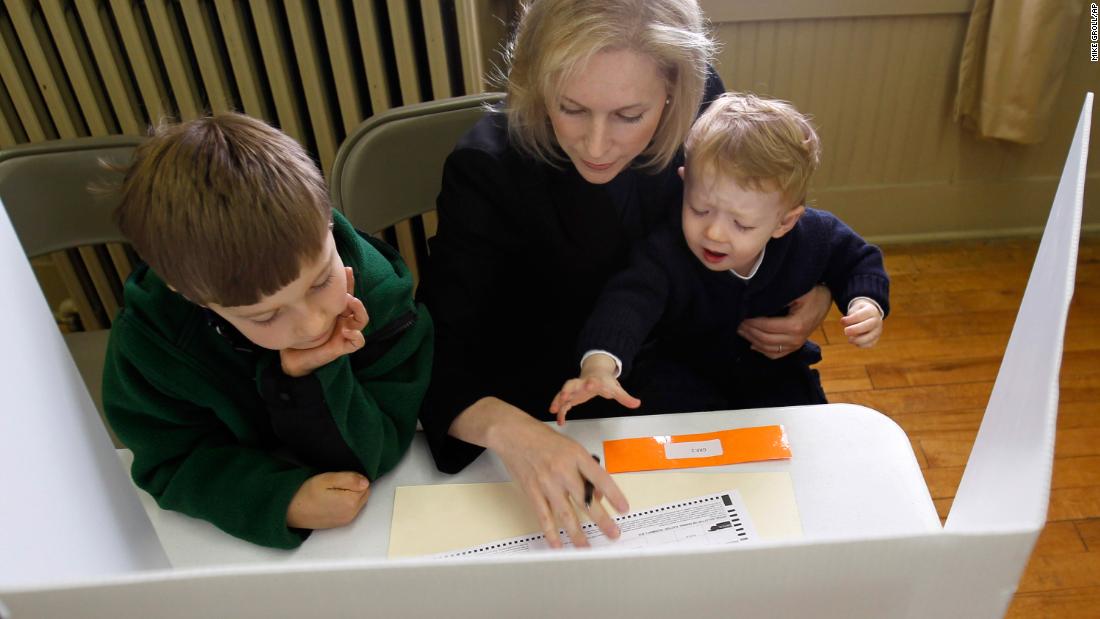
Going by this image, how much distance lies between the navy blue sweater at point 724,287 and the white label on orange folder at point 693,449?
170mm

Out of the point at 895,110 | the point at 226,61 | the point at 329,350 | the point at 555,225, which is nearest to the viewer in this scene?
the point at 329,350

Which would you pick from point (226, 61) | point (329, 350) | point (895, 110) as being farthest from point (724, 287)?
point (895, 110)

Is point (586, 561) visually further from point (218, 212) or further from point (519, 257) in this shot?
point (519, 257)

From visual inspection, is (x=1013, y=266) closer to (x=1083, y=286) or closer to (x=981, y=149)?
(x=1083, y=286)

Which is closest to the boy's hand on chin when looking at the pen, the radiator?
the pen

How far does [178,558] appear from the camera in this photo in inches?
34.9

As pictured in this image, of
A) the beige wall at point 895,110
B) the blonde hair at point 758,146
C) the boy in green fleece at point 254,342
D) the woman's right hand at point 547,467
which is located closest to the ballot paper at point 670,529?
the woman's right hand at point 547,467

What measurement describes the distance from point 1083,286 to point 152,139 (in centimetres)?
262

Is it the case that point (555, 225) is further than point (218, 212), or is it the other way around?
point (555, 225)

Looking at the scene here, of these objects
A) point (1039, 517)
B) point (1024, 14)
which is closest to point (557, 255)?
point (1039, 517)

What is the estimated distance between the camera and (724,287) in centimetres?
120

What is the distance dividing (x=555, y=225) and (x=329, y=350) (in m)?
0.45

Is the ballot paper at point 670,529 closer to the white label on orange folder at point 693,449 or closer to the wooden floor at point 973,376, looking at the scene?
the white label on orange folder at point 693,449

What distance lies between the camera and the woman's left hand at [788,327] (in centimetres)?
124
